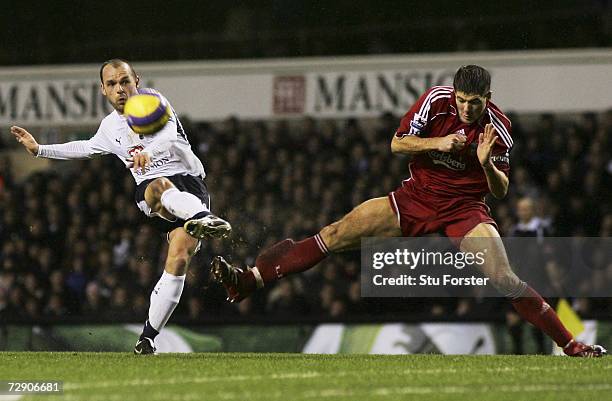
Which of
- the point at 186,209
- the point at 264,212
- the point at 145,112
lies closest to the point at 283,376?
the point at 186,209

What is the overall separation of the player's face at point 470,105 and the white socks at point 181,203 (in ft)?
5.70

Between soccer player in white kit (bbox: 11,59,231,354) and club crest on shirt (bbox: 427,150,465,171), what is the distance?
59.6 inches

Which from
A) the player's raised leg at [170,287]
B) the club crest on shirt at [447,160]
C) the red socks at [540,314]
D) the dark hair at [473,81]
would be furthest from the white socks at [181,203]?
the red socks at [540,314]

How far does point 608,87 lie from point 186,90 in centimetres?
594

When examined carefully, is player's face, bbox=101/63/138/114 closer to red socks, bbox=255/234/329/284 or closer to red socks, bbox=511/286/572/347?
red socks, bbox=255/234/329/284

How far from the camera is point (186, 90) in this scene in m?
17.7

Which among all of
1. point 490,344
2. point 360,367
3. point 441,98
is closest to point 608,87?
point 490,344

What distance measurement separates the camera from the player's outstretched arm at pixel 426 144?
7355 millimetres

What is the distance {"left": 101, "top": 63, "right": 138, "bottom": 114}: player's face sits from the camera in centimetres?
815

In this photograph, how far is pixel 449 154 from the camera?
7.85 metres

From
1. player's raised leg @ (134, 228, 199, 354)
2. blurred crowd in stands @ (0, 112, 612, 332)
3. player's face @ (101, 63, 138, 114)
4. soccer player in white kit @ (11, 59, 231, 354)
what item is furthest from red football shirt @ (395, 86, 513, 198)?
blurred crowd in stands @ (0, 112, 612, 332)

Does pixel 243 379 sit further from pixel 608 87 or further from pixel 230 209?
pixel 608 87

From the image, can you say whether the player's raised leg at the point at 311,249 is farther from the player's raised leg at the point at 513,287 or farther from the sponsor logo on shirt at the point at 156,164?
the sponsor logo on shirt at the point at 156,164

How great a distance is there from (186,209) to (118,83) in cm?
105
